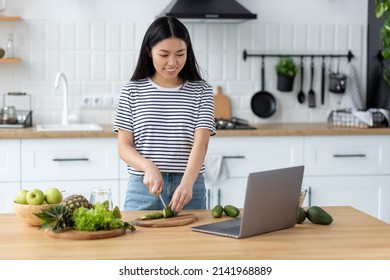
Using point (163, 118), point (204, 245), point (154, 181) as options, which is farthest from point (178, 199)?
point (163, 118)

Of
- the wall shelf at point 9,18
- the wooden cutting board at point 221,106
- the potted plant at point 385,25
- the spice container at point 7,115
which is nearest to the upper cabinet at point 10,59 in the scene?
the wall shelf at point 9,18

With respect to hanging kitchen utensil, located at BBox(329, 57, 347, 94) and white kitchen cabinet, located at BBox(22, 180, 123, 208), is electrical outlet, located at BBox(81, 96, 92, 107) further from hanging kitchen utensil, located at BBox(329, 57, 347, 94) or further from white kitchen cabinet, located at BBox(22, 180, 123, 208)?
hanging kitchen utensil, located at BBox(329, 57, 347, 94)

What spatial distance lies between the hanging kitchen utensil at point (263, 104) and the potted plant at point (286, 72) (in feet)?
0.37

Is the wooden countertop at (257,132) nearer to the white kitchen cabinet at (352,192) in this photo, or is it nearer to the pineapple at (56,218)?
the white kitchen cabinet at (352,192)

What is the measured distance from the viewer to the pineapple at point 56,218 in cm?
227

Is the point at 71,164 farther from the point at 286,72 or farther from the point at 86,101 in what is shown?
the point at 286,72

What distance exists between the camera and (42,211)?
2.36 m

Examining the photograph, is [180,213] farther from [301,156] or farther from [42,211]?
[301,156]

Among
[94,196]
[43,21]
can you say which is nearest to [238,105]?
[43,21]

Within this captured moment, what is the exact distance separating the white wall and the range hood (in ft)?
1.15

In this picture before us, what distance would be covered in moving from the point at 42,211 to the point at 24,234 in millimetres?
91

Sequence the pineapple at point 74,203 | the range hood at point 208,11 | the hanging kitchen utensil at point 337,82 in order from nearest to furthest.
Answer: the pineapple at point 74,203 < the range hood at point 208,11 < the hanging kitchen utensil at point 337,82

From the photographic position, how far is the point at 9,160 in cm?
430

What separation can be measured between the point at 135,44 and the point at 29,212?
2.73 meters
